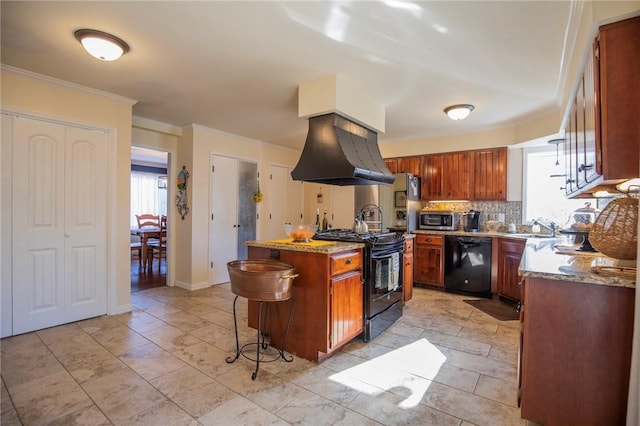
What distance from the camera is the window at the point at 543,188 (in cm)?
440

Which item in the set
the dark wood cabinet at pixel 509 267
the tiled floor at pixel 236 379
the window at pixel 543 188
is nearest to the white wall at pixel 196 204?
the tiled floor at pixel 236 379

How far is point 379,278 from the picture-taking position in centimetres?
289

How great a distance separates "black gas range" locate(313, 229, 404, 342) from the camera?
110 inches

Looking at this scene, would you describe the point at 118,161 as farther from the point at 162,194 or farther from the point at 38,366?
the point at 162,194

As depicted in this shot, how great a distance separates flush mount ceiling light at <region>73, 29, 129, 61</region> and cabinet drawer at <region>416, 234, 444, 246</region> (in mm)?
4243

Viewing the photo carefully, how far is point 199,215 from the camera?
4.68m

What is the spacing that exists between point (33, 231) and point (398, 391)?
11.6ft

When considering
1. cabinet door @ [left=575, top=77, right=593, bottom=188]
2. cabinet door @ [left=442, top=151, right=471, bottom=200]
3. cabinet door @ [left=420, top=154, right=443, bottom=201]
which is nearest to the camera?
cabinet door @ [left=575, top=77, right=593, bottom=188]

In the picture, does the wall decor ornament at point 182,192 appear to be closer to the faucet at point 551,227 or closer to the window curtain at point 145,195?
the window curtain at point 145,195

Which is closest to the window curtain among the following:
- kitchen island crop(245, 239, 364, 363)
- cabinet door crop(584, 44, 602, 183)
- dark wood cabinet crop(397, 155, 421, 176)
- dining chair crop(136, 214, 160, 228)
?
→ dining chair crop(136, 214, 160, 228)

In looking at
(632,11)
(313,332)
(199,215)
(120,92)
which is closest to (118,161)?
(120,92)

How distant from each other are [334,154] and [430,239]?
100 inches

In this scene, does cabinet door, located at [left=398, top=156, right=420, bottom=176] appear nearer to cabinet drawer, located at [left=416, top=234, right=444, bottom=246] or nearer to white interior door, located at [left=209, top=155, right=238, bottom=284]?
cabinet drawer, located at [left=416, top=234, right=444, bottom=246]

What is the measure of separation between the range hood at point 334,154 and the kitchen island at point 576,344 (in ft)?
5.61
